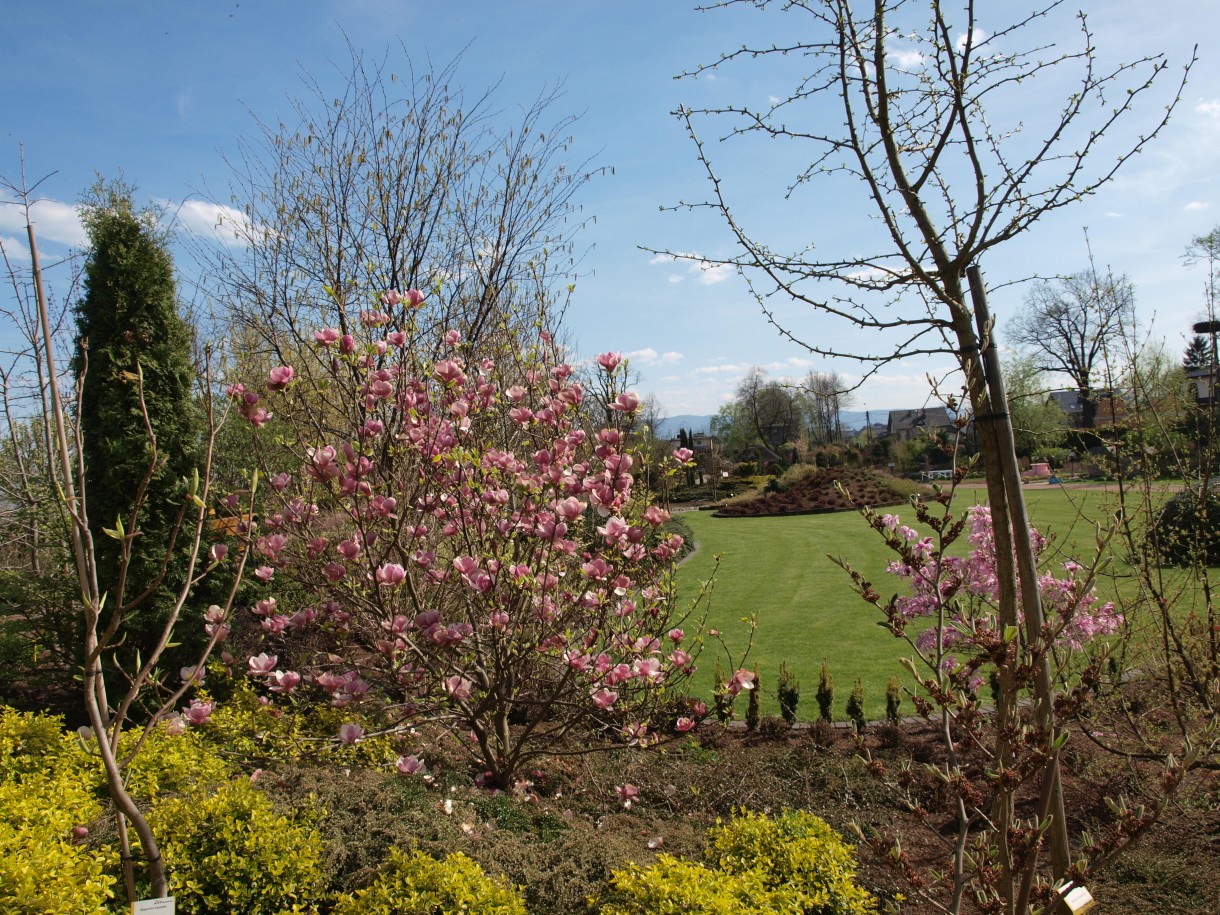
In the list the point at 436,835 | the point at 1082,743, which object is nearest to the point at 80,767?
the point at 436,835

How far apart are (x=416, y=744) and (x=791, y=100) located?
12.6ft

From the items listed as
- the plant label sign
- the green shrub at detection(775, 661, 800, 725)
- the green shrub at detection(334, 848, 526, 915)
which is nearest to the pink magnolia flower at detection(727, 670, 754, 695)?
the green shrub at detection(334, 848, 526, 915)

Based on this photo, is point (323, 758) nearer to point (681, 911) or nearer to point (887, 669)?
point (681, 911)

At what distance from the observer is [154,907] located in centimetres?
164

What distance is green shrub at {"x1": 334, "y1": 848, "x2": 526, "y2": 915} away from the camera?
95.6 inches

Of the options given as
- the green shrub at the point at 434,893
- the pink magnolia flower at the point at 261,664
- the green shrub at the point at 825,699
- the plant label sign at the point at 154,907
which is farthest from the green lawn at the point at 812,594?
the plant label sign at the point at 154,907

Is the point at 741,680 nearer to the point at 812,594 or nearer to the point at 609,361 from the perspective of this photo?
the point at 609,361

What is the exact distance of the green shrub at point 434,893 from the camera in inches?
95.6

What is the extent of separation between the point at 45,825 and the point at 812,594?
8.93m

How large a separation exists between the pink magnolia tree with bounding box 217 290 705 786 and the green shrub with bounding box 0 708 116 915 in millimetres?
806

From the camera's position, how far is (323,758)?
149 inches

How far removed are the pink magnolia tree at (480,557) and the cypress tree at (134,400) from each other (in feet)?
7.18

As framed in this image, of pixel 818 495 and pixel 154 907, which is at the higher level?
pixel 154 907

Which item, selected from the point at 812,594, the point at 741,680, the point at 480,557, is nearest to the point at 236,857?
the point at 480,557
